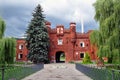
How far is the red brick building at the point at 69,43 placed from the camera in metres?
72.9

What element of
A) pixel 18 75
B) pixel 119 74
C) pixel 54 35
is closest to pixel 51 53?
pixel 54 35

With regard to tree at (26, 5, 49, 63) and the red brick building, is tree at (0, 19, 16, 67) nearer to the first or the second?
tree at (26, 5, 49, 63)

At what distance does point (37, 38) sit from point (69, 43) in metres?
10.5

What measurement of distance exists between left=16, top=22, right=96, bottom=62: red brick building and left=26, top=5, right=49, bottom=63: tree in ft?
18.2

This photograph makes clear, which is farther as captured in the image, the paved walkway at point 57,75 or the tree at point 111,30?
the tree at point 111,30

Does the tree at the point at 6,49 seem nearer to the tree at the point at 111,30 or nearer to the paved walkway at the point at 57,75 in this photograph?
the paved walkway at the point at 57,75

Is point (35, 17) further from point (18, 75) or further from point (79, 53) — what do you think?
point (18, 75)

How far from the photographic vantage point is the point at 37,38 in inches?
2601

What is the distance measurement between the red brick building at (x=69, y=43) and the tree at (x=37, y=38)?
5552mm

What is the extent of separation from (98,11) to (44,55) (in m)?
27.9

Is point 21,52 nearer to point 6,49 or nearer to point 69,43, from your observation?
point 69,43

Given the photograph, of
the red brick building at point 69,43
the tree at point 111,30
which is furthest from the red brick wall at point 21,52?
the tree at point 111,30

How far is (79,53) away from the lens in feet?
239

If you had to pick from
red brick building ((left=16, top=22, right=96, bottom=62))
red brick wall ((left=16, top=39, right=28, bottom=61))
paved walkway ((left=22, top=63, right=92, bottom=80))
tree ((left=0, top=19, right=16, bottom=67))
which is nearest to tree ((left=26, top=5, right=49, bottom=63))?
red brick building ((left=16, top=22, right=96, bottom=62))
